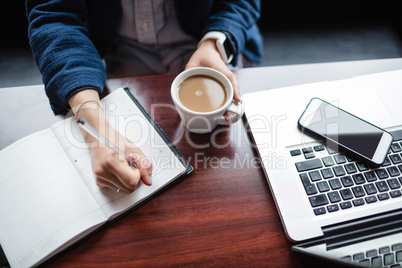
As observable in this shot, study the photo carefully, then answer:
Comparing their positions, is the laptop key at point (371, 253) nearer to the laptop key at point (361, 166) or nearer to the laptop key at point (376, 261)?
the laptop key at point (376, 261)

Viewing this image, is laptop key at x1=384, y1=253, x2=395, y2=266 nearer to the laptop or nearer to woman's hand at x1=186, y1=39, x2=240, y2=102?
the laptop

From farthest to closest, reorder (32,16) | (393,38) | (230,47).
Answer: (393,38) → (230,47) → (32,16)

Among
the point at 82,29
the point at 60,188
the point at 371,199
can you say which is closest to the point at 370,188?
the point at 371,199

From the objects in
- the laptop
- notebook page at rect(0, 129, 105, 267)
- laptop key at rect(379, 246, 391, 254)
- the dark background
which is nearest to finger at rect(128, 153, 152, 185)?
notebook page at rect(0, 129, 105, 267)

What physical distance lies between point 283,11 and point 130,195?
4.15ft

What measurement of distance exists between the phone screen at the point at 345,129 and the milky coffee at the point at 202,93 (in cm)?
21

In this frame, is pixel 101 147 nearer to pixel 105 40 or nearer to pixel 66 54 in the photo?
pixel 66 54

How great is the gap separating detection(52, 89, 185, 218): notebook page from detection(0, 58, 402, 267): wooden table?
0.09 ft

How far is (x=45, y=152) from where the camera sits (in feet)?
1.77

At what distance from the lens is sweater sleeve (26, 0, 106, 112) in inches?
22.2

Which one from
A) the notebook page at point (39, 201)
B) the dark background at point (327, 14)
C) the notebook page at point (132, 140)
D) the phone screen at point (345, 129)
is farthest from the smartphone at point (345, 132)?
the dark background at point (327, 14)

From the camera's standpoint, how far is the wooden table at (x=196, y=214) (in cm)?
49

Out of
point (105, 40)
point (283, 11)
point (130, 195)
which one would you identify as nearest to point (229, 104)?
point (130, 195)

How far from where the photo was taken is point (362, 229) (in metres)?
0.50
